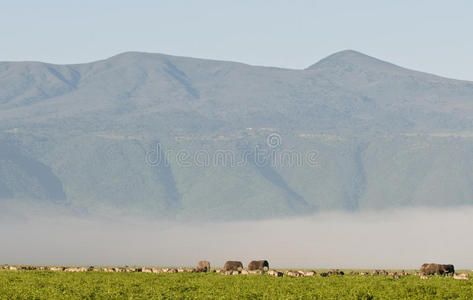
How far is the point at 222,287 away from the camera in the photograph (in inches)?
2785

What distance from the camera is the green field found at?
211 feet

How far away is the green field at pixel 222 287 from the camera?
211 feet

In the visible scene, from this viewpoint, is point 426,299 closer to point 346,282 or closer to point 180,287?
point 346,282

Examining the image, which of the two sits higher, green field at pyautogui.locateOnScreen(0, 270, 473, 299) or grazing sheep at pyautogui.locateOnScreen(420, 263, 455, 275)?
grazing sheep at pyautogui.locateOnScreen(420, 263, 455, 275)

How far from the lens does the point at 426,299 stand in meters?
61.4

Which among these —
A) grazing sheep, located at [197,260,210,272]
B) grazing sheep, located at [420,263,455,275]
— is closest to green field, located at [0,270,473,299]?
grazing sheep, located at [420,263,455,275]

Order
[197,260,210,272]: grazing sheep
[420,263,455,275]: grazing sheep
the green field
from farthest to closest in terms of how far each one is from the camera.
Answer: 1. [197,260,210,272]: grazing sheep
2. [420,263,455,275]: grazing sheep
3. the green field

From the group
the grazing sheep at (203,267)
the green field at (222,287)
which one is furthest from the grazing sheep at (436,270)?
the grazing sheep at (203,267)

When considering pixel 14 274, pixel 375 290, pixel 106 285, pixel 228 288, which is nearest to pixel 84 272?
pixel 14 274

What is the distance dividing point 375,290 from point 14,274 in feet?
113

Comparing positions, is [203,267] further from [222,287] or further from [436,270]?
[222,287]

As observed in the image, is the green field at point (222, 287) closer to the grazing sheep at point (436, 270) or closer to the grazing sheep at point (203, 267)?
the grazing sheep at point (436, 270)

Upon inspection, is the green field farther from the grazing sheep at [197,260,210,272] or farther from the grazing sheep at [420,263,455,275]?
the grazing sheep at [197,260,210,272]

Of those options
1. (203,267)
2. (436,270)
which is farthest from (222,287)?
(203,267)
